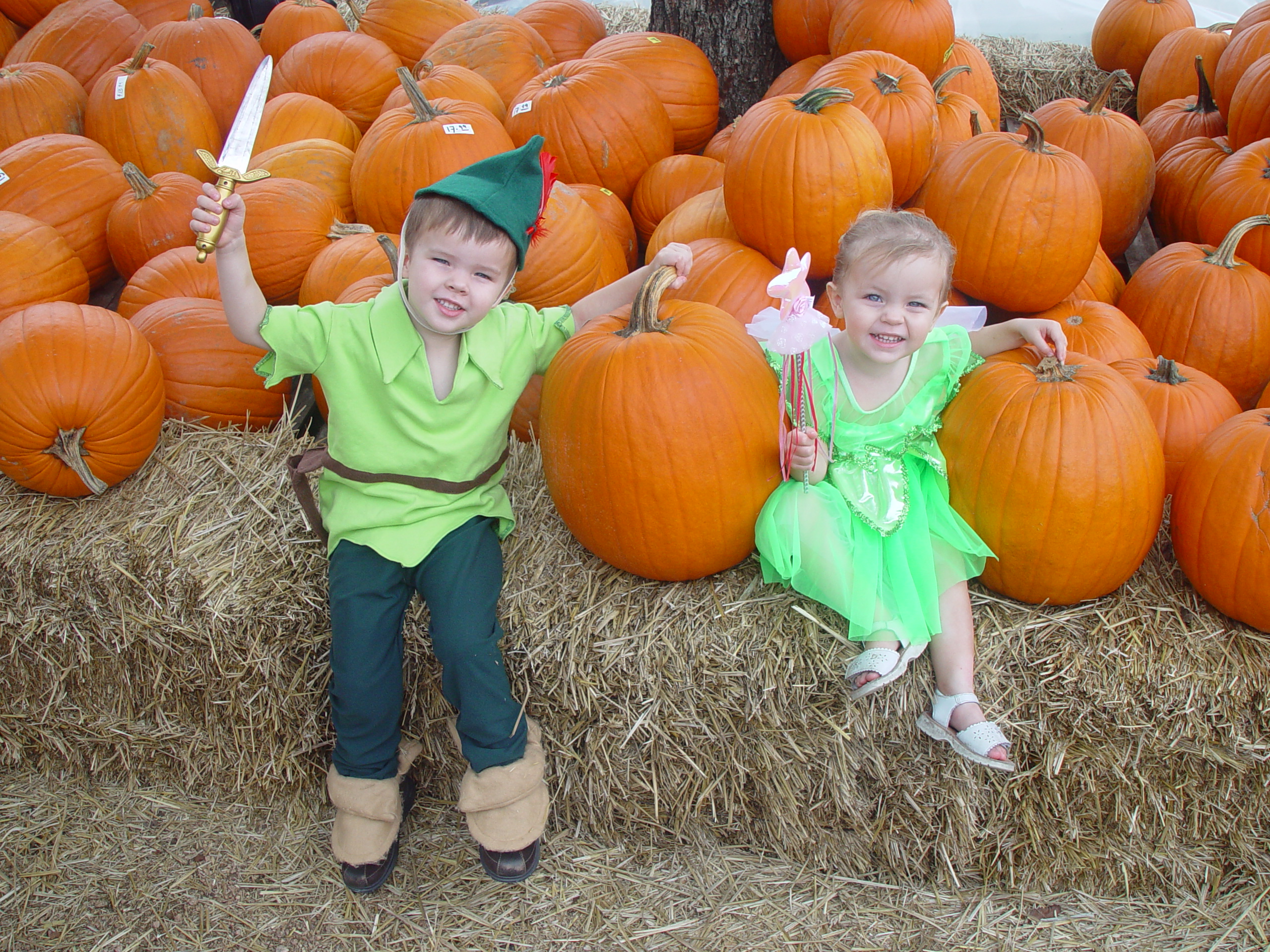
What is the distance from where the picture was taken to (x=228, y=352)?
2.70 meters

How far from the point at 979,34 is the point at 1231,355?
12.3 feet

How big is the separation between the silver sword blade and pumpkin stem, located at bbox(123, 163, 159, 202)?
5.18ft

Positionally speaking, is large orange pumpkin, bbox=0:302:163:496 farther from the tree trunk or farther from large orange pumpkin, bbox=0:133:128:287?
the tree trunk

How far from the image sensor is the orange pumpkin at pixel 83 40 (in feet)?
14.2

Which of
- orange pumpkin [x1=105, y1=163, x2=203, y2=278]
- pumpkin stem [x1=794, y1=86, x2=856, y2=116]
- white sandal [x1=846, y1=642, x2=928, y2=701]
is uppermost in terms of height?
pumpkin stem [x1=794, y1=86, x2=856, y2=116]

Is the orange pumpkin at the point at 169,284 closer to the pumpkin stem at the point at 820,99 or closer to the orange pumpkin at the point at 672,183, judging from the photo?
the orange pumpkin at the point at 672,183

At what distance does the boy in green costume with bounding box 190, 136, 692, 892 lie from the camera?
1.98 meters

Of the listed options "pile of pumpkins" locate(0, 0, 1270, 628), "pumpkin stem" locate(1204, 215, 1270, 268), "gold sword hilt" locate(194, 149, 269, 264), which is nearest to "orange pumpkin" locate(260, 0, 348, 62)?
"pile of pumpkins" locate(0, 0, 1270, 628)

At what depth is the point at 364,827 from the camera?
2.07 metres

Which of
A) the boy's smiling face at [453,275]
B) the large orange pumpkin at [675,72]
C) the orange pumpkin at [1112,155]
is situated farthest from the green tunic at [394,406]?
the orange pumpkin at [1112,155]

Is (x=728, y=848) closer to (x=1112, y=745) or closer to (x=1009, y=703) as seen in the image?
(x=1009, y=703)

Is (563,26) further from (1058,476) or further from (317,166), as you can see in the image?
(1058,476)

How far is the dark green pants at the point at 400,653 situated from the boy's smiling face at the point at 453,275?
1.82ft

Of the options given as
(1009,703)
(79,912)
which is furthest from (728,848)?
(79,912)
